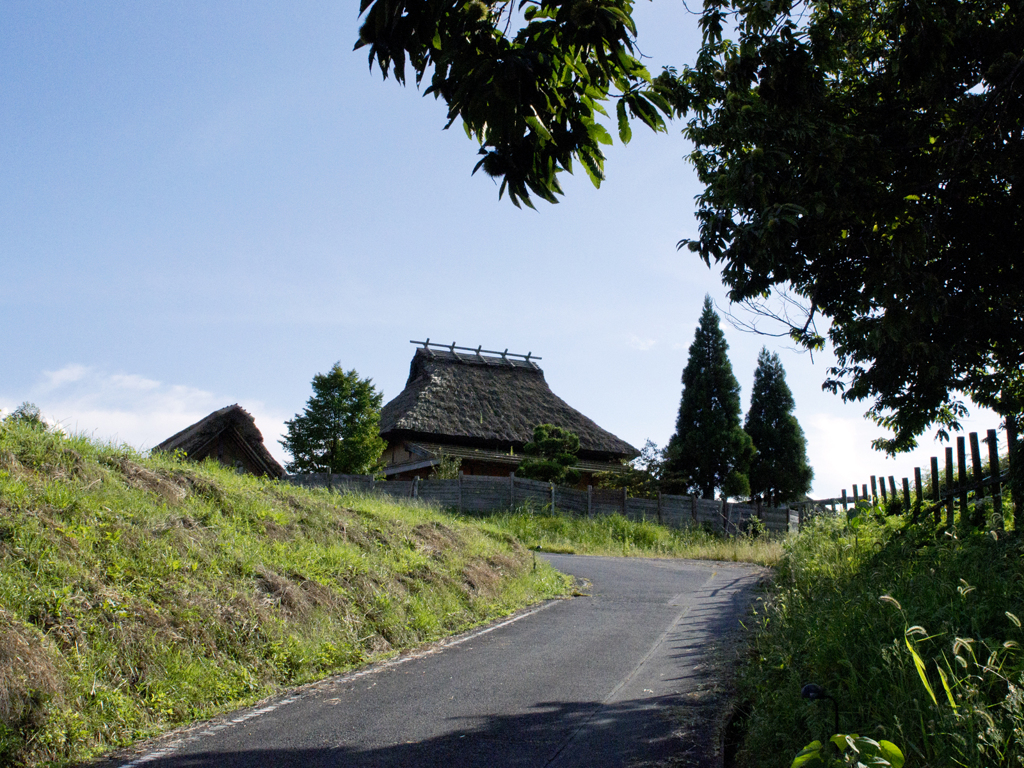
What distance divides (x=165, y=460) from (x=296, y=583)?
3369 millimetres

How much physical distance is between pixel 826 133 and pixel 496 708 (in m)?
6.23

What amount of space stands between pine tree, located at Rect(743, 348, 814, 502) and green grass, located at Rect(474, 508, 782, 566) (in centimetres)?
1003

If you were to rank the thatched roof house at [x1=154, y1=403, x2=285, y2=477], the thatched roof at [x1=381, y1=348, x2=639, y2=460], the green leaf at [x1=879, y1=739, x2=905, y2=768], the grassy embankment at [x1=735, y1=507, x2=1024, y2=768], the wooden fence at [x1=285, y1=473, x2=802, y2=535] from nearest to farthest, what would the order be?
the green leaf at [x1=879, y1=739, x2=905, y2=768] → the grassy embankment at [x1=735, y1=507, x2=1024, y2=768] → the thatched roof house at [x1=154, y1=403, x2=285, y2=477] → the wooden fence at [x1=285, y1=473, x2=802, y2=535] → the thatched roof at [x1=381, y1=348, x2=639, y2=460]

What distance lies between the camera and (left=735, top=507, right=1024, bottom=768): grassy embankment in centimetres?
309

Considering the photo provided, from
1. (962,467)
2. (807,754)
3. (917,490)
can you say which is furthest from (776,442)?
(807,754)

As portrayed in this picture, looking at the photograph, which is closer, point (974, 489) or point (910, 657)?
point (910, 657)

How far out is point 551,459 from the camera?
Answer: 2683 cm

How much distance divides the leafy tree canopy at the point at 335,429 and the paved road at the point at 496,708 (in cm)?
1690

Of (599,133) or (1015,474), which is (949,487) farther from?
(599,133)

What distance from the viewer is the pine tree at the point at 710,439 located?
2992 centimetres

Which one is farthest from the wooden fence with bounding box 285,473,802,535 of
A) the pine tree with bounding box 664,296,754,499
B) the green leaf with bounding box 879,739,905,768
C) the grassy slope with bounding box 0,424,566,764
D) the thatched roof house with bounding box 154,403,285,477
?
the green leaf with bounding box 879,739,905,768

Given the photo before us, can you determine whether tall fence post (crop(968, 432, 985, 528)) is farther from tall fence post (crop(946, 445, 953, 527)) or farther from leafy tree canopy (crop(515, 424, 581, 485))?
leafy tree canopy (crop(515, 424, 581, 485))

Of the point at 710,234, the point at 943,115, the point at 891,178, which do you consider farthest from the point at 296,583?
the point at 943,115

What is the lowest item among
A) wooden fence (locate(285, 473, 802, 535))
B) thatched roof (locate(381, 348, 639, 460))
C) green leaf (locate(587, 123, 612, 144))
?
wooden fence (locate(285, 473, 802, 535))
